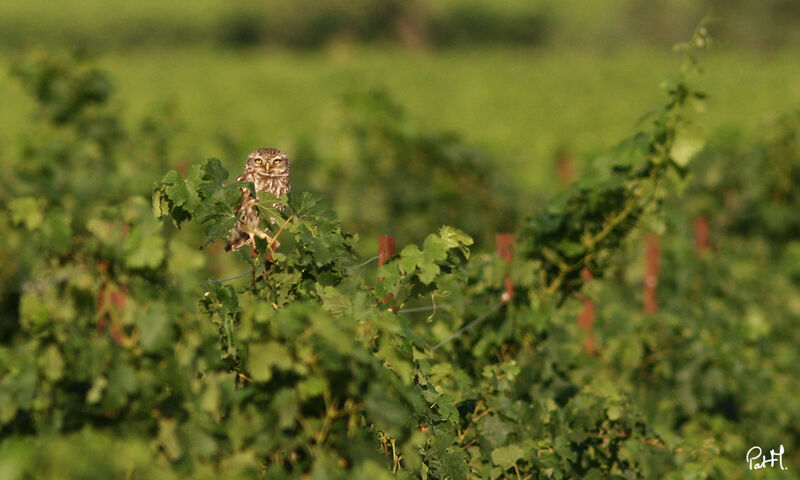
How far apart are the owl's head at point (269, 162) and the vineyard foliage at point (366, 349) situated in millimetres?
1271

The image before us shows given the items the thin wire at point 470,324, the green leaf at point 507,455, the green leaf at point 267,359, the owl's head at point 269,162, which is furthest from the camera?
the owl's head at point 269,162

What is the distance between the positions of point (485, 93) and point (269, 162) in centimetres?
3060

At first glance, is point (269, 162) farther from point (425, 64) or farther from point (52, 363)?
point (425, 64)

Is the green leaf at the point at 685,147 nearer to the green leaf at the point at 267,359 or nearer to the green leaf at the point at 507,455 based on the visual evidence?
the green leaf at the point at 507,455

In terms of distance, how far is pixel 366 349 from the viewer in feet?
8.57

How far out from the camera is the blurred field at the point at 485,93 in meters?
26.0

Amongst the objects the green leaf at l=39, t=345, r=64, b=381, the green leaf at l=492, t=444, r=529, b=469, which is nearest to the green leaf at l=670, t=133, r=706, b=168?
the green leaf at l=492, t=444, r=529, b=469

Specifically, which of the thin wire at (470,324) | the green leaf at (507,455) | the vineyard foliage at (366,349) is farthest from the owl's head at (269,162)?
the green leaf at (507,455)

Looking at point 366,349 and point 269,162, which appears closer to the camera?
point 366,349

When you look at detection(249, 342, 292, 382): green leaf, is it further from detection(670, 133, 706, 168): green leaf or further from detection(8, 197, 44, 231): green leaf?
detection(670, 133, 706, 168): green leaf

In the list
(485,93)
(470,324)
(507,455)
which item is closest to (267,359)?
(507,455)

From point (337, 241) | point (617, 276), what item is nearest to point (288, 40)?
point (617, 276)

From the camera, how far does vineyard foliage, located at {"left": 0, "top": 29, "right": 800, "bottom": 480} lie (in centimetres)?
243
